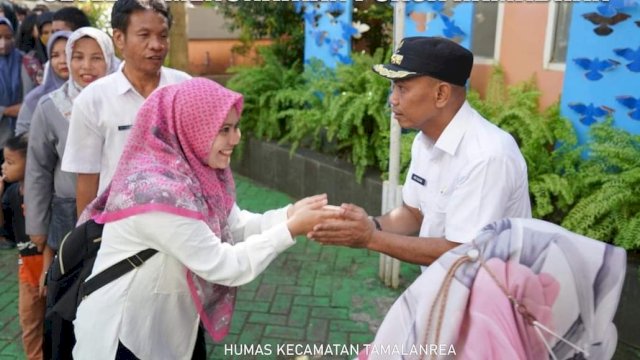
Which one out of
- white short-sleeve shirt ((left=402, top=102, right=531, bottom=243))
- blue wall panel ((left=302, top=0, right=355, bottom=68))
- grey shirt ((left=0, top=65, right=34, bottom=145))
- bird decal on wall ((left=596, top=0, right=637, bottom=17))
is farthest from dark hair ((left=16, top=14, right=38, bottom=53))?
bird decal on wall ((left=596, top=0, right=637, bottom=17))

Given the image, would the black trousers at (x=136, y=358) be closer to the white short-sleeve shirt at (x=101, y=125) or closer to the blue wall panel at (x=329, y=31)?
the white short-sleeve shirt at (x=101, y=125)

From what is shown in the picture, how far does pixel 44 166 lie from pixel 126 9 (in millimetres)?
967

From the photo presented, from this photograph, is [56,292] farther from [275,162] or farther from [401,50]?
[275,162]

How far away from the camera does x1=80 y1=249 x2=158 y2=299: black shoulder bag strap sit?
200 cm

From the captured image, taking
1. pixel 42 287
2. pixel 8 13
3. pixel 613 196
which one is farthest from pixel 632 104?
pixel 8 13

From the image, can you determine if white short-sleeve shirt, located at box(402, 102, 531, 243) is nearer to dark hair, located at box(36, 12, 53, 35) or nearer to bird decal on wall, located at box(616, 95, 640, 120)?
bird decal on wall, located at box(616, 95, 640, 120)

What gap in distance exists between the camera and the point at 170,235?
1.90 m

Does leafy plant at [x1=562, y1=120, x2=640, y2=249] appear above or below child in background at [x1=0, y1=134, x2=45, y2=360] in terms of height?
above

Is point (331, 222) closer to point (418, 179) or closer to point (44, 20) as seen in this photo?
point (418, 179)

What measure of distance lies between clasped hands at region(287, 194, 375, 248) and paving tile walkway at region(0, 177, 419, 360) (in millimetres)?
1381

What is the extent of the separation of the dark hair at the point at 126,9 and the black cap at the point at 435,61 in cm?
140

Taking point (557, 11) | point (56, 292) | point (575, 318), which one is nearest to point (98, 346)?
point (56, 292)

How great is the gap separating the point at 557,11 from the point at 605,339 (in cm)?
387

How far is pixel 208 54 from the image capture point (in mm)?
13492
